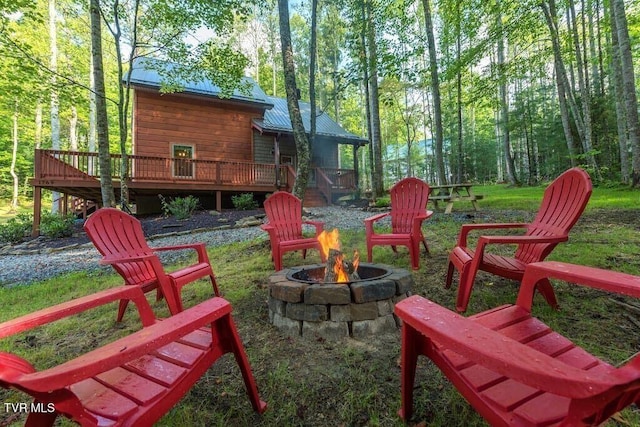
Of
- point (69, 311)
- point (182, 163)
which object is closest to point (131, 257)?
point (69, 311)

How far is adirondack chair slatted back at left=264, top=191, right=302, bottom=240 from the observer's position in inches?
162

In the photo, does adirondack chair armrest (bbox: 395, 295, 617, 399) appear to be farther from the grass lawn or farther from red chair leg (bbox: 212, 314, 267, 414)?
red chair leg (bbox: 212, 314, 267, 414)

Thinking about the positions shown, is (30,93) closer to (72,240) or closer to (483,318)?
(72,240)

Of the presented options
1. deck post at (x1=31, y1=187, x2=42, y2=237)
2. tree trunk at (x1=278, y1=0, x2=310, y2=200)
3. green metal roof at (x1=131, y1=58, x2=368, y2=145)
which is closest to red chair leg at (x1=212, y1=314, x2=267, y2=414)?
tree trunk at (x1=278, y1=0, x2=310, y2=200)

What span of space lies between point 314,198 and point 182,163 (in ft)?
16.4

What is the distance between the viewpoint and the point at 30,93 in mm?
6938

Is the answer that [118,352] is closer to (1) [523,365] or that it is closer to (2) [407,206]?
(1) [523,365]

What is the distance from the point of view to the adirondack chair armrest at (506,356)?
694 mm

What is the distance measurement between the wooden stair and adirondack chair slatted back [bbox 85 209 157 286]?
29.0 ft

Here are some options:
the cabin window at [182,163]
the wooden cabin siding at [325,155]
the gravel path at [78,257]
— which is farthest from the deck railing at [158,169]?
the wooden cabin siding at [325,155]

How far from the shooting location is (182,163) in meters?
11.1

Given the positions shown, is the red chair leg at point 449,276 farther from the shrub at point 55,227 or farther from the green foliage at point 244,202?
the shrub at point 55,227

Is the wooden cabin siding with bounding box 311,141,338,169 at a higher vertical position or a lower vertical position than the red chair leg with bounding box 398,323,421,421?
higher

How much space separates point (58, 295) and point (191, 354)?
3571 millimetres
